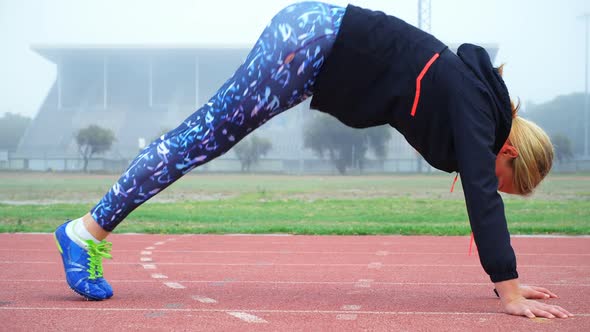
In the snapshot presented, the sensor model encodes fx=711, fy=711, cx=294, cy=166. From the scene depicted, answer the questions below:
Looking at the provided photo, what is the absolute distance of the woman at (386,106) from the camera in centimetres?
255

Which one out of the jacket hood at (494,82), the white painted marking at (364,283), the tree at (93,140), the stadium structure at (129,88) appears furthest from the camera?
the stadium structure at (129,88)

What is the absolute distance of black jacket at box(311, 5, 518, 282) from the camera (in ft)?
8.32

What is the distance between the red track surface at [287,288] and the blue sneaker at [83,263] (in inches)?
2.8

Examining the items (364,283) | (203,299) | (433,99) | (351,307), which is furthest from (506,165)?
(203,299)

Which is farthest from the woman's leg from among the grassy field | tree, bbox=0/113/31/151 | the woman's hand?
tree, bbox=0/113/31/151

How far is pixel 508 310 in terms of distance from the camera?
263 centimetres

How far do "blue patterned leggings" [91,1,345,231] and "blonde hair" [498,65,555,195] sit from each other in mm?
758

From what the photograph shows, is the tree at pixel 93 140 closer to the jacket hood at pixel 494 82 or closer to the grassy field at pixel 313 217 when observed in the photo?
the grassy field at pixel 313 217

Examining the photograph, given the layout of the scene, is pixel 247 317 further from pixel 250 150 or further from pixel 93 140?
pixel 93 140

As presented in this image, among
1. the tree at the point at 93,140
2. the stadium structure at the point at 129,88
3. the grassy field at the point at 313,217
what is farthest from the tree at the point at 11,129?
the grassy field at the point at 313,217

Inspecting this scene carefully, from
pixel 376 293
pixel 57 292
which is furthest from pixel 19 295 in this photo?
pixel 376 293

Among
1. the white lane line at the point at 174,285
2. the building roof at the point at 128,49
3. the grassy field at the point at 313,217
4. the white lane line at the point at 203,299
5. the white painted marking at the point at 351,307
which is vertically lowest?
the grassy field at the point at 313,217

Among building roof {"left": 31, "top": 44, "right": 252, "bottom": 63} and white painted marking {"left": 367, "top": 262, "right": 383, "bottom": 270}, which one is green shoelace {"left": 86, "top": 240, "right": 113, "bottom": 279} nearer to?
white painted marking {"left": 367, "top": 262, "right": 383, "bottom": 270}

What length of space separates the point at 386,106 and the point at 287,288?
1.20 metres
